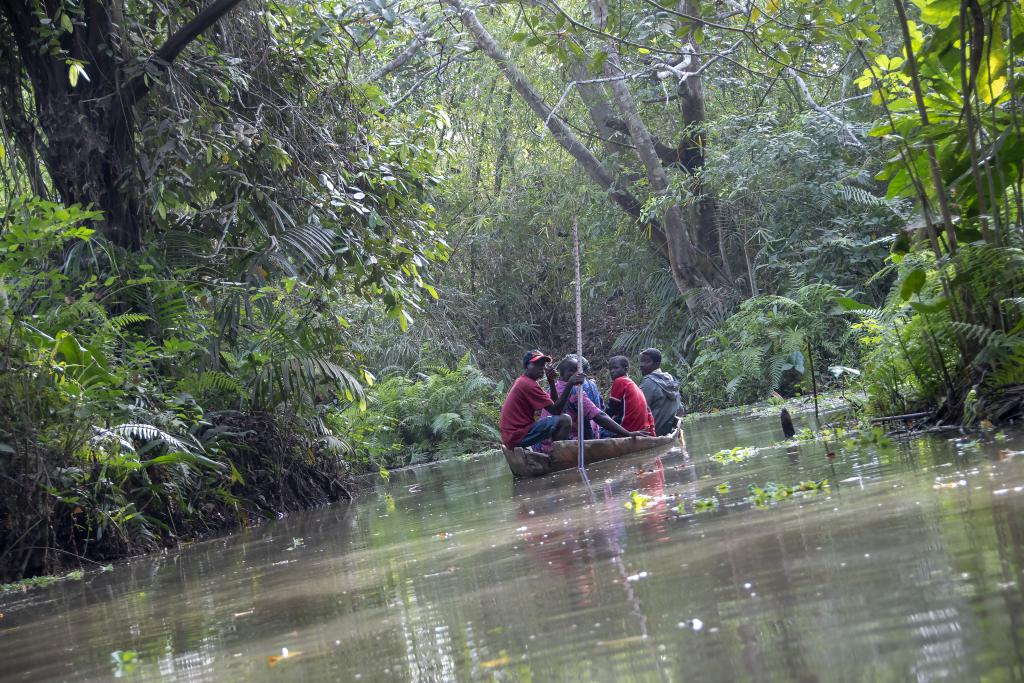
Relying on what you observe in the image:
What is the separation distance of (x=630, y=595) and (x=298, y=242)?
744cm

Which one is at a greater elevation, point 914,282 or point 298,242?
point 298,242

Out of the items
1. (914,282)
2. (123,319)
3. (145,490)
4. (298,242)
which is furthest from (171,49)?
(914,282)

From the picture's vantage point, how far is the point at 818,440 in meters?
9.37

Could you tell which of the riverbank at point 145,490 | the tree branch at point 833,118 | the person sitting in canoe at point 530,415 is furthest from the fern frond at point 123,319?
the tree branch at point 833,118

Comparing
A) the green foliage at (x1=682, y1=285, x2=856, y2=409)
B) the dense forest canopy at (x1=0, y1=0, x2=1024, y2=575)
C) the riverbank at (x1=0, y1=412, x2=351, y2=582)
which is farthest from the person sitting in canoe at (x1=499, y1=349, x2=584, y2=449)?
the green foliage at (x1=682, y1=285, x2=856, y2=409)

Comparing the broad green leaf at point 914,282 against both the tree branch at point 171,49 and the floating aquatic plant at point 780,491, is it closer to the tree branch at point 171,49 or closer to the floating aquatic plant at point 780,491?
the floating aquatic plant at point 780,491

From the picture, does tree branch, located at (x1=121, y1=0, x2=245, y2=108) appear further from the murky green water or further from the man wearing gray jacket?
the man wearing gray jacket

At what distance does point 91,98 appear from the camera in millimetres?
10938

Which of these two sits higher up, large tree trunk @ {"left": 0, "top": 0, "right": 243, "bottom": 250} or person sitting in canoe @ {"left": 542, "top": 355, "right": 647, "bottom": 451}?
large tree trunk @ {"left": 0, "top": 0, "right": 243, "bottom": 250}

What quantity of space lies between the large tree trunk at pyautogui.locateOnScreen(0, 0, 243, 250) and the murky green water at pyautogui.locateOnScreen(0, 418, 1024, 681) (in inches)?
176

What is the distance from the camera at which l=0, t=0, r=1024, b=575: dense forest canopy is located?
805cm

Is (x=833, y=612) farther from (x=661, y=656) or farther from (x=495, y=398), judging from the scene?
(x=495, y=398)

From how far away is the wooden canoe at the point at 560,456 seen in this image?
40.6 feet

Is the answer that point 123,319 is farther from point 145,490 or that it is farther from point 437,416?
point 437,416
